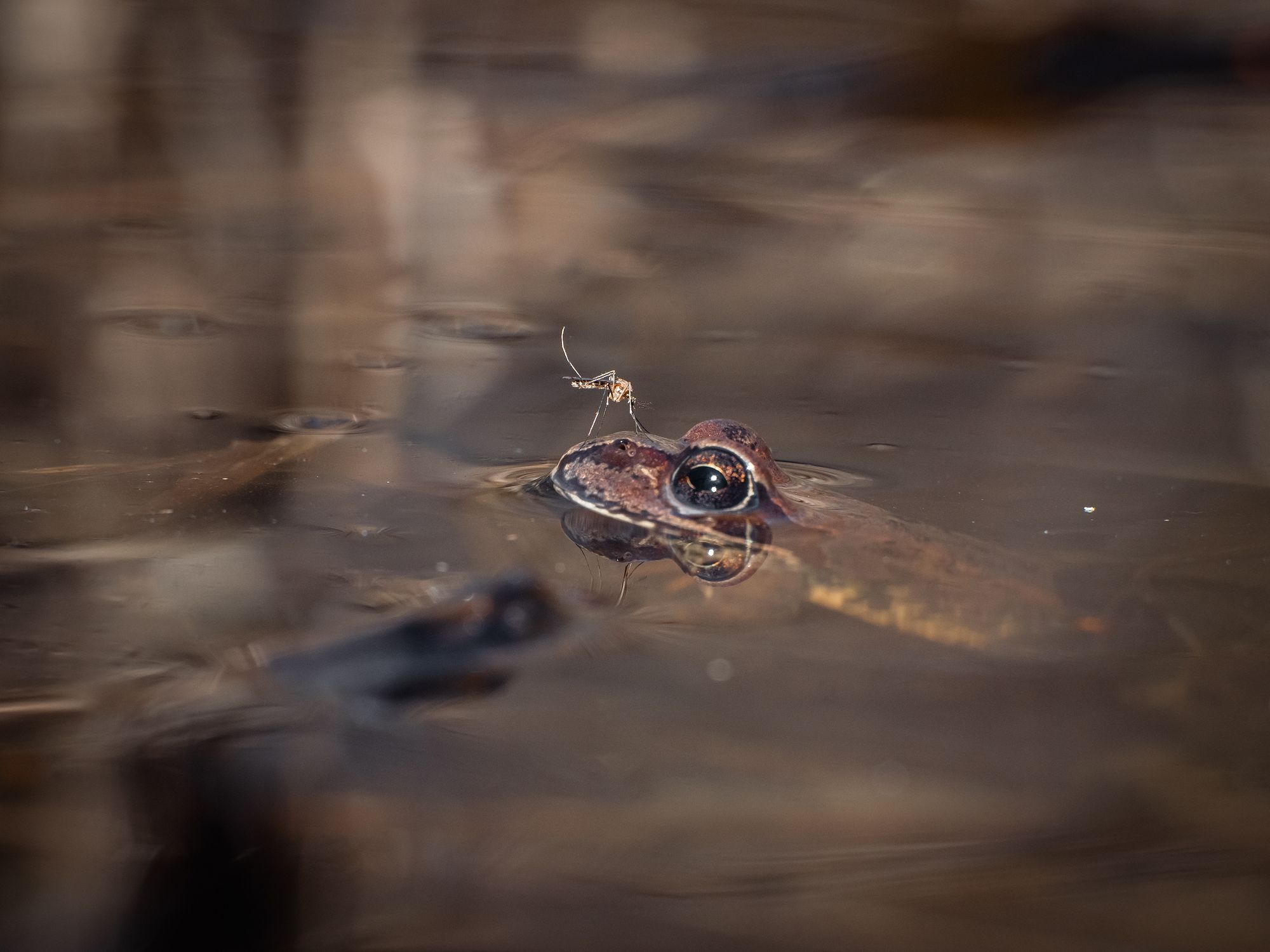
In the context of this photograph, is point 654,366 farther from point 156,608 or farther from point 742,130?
point 742,130

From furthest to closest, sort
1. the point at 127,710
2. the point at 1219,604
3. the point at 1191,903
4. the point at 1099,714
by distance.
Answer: the point at 1219,604 < the point at 1099,714 < the point at 127,710 < the point at 1191,903

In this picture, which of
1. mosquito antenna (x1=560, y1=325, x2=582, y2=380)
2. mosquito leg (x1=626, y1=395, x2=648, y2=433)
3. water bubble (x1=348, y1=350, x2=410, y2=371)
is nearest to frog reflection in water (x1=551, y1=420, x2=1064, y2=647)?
mosquito leg (x1=626, y1=395, x2=648, y2=433)

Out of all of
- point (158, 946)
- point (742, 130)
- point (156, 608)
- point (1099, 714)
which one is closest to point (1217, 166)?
point (742, 130)

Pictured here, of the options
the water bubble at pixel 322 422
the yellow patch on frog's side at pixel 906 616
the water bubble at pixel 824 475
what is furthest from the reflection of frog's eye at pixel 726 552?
the water bubble at pixel 322 422

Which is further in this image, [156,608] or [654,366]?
[654,366]

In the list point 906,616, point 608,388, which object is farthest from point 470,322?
point 906,616

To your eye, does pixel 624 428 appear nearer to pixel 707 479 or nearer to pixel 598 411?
pixel 598 411

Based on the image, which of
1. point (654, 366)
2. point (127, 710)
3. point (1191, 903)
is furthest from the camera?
point (654, 366)
